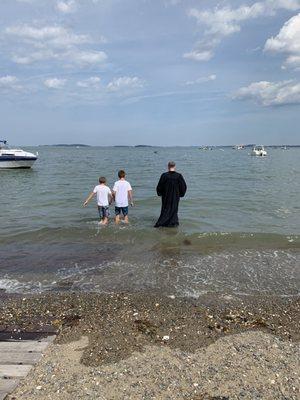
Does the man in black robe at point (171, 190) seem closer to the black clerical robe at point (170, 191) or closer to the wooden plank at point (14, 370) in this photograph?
the black clerical robe at point (170, 191)

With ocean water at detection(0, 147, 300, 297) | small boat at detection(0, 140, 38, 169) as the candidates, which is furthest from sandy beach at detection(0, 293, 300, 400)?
small boat at detection(0, 140, 38, 169)

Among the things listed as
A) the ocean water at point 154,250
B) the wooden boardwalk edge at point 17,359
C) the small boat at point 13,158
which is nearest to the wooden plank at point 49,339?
the wooden boardwalk edge at point 17,359

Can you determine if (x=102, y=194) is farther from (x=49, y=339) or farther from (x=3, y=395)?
(x=3, y=395)

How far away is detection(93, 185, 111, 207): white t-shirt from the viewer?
1297 cm

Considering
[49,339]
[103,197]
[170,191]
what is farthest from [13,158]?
[49,339]

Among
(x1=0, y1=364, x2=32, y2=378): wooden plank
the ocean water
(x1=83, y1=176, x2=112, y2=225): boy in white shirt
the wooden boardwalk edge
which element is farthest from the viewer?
(x1=83, y1=176, x2=112, y2=225): boy in white shirt

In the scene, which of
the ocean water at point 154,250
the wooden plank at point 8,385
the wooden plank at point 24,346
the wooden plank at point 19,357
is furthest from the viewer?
the ocean water at point 154,250

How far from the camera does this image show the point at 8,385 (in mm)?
4219

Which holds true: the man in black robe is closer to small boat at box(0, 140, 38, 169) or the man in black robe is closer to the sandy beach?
the sandy beach

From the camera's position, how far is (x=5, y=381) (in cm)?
429

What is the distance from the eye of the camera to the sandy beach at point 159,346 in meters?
4.20

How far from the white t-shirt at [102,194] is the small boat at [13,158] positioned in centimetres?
3090

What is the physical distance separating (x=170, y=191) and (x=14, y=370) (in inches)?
306

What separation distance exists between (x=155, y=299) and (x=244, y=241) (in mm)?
5302
